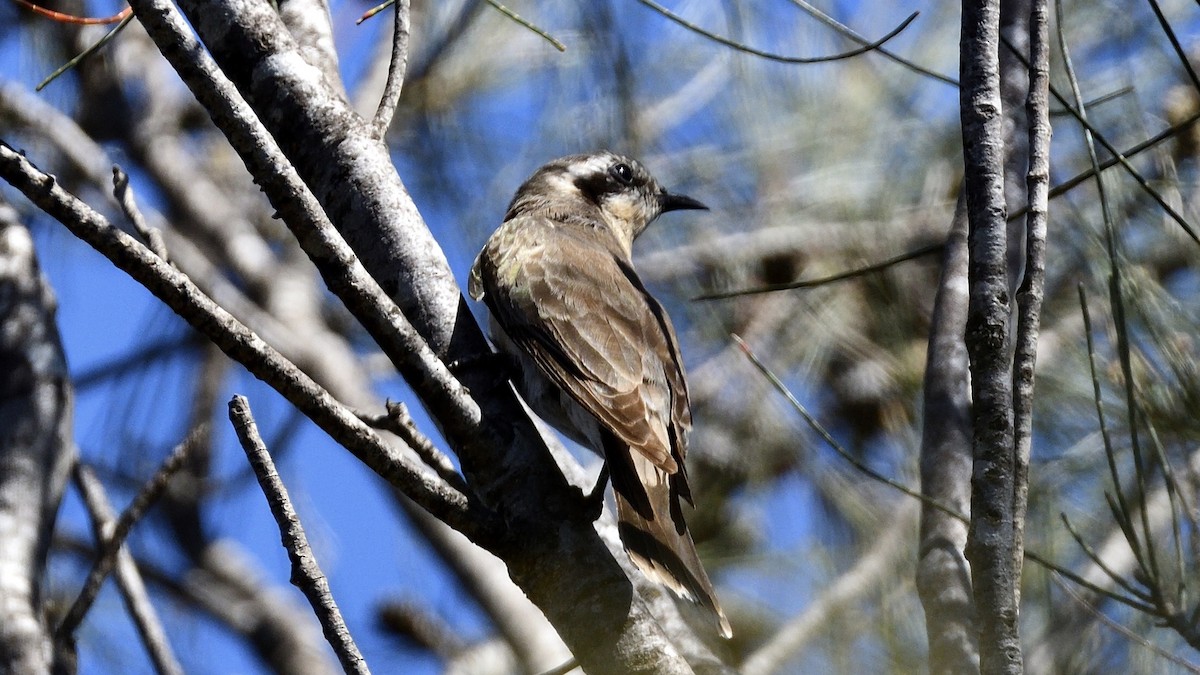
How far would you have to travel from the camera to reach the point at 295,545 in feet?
6.24

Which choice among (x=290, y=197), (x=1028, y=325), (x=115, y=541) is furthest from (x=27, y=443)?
(x=1028, y=325)

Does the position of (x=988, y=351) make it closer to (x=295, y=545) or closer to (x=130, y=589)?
(x=295, y=545)

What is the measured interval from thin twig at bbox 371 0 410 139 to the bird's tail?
912 millimetres

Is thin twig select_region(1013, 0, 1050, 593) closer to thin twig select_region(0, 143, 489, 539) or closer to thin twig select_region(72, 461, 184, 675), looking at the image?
thin twig select_region(0, 143, 489, 539)

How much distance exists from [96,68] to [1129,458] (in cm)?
556

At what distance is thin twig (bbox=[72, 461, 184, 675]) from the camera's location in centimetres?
309

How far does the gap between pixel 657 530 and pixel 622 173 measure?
227cm

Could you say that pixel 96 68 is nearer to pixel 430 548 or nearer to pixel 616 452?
pixel 430 548

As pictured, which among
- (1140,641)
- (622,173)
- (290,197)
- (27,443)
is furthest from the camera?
(622,173)

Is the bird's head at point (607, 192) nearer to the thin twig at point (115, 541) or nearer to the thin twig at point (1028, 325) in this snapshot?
the thin twig at point (115, 541)

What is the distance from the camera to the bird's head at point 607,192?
4.57 m

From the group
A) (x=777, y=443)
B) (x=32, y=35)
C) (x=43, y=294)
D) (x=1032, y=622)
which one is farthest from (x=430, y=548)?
(x=32, y=35)

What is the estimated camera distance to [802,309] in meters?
5.11

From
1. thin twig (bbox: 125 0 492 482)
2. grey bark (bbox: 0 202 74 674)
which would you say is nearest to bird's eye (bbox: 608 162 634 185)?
grey bark (bbox: 0 202 74 674)
